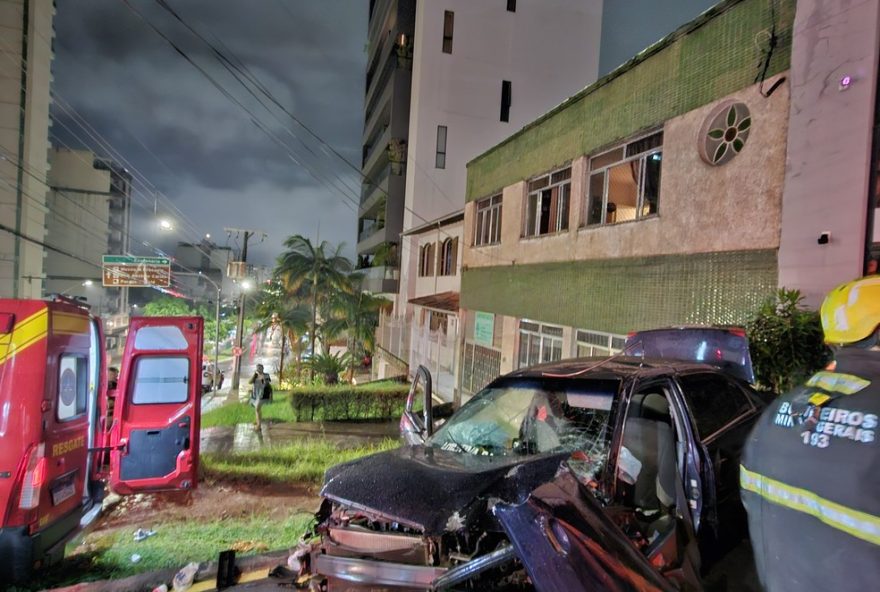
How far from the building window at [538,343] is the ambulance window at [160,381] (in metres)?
6.27

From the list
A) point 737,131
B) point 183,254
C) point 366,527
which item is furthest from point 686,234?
point 183,254

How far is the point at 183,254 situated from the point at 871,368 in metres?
92.2

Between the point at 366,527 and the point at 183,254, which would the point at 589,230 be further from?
the point at 183,254

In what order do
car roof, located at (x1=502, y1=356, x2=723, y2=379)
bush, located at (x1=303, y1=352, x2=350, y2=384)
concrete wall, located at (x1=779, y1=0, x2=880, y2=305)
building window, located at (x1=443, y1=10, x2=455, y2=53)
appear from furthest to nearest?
1. building window, located at (x1=443, y1=10, x2=455, y2=53)
2. bush, located at (x1=303, y1=352, x2=350, y2=384)
3. concrete wall, located at (x1=779, y1=0, x2=880, y2=305)
4. car roof, located at (x1=502, y1=356, x2=723, y2=379)

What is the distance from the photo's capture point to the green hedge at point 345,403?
41.0 ft

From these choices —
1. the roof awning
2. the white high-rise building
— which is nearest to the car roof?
the roof awning

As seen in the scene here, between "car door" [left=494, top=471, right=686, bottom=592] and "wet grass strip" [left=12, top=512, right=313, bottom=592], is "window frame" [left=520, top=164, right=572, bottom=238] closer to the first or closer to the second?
"wet grass strip" [left=12, top=512, right=313, bottom=592]

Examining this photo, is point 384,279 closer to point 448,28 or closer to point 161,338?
point 448,28

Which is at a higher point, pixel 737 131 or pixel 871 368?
pixel 737 131

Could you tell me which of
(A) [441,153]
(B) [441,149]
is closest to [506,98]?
(B) [441,149]

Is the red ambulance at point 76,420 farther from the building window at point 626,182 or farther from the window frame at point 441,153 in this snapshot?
the window frame at point 441,153

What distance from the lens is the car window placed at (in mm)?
3123

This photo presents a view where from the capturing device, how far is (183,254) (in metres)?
80.5

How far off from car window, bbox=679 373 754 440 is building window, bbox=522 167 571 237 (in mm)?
6300
